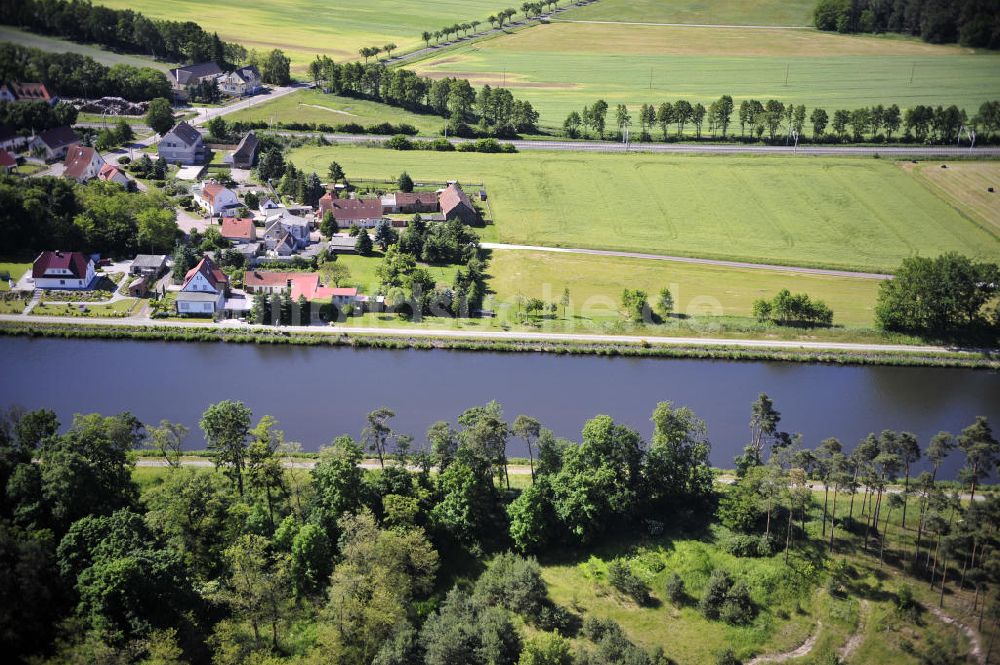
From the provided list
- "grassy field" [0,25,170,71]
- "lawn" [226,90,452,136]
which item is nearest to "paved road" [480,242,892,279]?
"lawn" [226,90,452,136]

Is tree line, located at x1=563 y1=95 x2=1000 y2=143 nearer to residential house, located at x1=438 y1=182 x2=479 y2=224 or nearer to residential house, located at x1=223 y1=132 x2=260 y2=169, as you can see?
residential house, located at x1=438 y1=182 x2=479 y2=224

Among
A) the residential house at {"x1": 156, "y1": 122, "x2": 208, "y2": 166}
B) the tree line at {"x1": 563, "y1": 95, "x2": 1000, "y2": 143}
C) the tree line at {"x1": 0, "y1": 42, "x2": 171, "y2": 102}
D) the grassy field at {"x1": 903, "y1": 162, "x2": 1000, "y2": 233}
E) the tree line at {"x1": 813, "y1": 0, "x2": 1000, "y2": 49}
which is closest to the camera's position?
the grassy field at {"x1": 903, "y1": 162, "x2": 1000, "y2": 233}

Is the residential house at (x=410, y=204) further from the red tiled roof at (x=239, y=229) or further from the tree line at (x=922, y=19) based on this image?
the tree line at (x=922, y=19)

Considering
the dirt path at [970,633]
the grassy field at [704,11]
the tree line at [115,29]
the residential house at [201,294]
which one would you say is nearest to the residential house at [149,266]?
the residential house at [201,294]

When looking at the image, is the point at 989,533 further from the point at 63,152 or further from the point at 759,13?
the point at 759,13

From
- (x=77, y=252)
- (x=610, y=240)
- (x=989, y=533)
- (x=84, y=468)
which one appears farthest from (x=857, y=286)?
(x=77, y=252)
